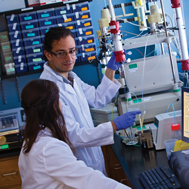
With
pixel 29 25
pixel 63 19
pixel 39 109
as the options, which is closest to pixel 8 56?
pixel 29 25

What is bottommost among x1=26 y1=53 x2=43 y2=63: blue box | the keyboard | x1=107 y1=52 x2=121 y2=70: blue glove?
the keyboard

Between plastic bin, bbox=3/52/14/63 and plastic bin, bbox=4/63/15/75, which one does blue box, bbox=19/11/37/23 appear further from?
plastic bin, bbox=4/63/15/75

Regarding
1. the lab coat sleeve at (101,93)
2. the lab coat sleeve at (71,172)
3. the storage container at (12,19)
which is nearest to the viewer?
the lab coat sleeve at (71,172)

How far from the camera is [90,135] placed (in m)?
1.36

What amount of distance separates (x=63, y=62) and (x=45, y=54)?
17cm

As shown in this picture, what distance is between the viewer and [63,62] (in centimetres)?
156

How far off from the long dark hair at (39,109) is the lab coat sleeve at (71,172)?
0.13 metres

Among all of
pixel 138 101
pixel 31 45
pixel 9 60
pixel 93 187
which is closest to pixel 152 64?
pixel 138 101

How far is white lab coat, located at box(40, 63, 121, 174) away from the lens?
1.36 metres

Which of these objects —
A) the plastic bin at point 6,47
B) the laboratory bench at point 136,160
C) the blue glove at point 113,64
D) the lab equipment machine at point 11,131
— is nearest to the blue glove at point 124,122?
the laboratory bench at point 136,160

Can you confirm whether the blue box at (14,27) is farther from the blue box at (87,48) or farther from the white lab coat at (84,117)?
the white lab coat at (84,117)

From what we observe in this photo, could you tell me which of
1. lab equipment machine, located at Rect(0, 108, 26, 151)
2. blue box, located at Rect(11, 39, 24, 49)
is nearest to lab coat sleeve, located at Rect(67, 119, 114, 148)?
lab equipment machine, located at Rect(0, 108, 26, 151)

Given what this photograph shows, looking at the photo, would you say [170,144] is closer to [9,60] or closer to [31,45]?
[31,45]

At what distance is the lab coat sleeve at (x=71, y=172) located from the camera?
0.83m
